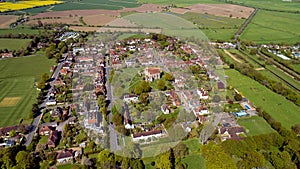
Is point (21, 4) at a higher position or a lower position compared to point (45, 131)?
higher

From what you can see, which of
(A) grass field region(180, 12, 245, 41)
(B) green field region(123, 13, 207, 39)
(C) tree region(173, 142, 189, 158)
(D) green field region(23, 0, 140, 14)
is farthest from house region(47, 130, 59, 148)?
(D) green field region(23, 0, 140, 14)

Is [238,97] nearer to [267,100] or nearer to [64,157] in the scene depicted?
[267,100]

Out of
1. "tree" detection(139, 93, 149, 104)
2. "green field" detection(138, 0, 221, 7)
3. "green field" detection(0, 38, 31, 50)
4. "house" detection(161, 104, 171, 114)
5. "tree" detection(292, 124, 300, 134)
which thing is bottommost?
"tree" detection(292, 124, 300, 134)

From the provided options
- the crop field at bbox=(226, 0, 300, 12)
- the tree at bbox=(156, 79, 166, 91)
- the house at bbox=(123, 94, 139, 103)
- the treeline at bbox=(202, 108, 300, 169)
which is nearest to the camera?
the treeline at bbox=(202, 108, 300, 169)

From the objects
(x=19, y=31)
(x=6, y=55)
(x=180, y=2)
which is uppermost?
→ (x=180, y=2)

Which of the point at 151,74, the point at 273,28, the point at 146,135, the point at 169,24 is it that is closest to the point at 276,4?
the point at 273,28

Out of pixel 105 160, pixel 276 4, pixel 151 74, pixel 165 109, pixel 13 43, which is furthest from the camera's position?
pixel 276 4

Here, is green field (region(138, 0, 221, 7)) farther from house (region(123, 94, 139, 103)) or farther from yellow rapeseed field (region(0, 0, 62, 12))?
house (region(123, 94, 139, 103))

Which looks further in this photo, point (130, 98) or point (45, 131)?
point (130, 98)
